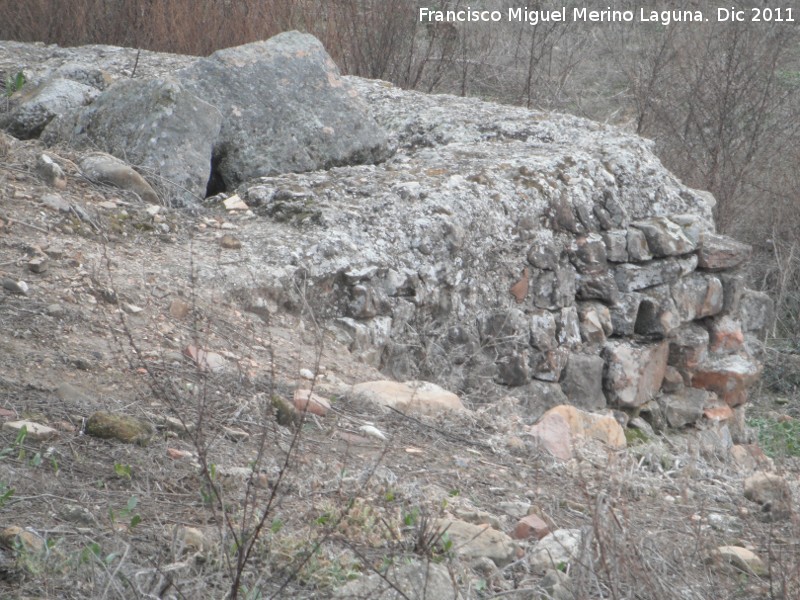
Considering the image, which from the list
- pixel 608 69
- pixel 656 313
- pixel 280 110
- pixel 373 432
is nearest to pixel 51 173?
pixel 280 110

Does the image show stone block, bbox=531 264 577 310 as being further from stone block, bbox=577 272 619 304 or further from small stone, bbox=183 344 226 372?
small stone, bbox=183 344 226 372

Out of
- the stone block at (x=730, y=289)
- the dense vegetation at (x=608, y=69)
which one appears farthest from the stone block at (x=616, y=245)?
the dense vegetation at (x=608, y=69)

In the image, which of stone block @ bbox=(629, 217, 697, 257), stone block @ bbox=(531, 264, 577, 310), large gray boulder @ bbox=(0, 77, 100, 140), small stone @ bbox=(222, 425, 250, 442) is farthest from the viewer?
stone block @ bbox=(629, 217, 697, 257)

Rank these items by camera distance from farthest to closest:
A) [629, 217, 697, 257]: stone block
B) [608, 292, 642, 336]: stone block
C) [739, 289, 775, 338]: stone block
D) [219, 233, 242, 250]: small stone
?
1. [739, 289, 775, 338]: stone block
2. [629, 217, 697, 257]: stone block
3. [608, 292, 642, 336]: stone block
4. [219, 233, 242, 250]: small stone

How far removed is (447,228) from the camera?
15.7ft

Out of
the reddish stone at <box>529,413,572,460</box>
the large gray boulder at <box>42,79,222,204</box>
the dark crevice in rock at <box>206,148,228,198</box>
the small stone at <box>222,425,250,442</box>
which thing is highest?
the large gray boulder at <box>42,79,222,204</box>

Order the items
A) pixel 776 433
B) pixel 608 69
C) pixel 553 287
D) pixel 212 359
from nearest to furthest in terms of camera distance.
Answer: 1. pixel 212 359
2. pixel 553 287
3. pixel 776 433
4. pixel 608 69

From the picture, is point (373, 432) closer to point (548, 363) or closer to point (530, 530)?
point (530, 530)

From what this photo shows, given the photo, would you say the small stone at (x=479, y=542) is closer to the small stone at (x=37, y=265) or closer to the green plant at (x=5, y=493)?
the green plant at (x=5, y=493)

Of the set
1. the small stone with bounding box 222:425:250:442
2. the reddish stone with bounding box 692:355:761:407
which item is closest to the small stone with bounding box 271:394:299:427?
the small stone with bounding box 222:425:250:442

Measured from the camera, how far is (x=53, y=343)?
3.21m

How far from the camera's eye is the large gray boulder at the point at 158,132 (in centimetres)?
476

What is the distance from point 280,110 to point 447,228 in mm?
1250

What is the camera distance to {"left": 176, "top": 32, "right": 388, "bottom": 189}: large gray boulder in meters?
5.14
